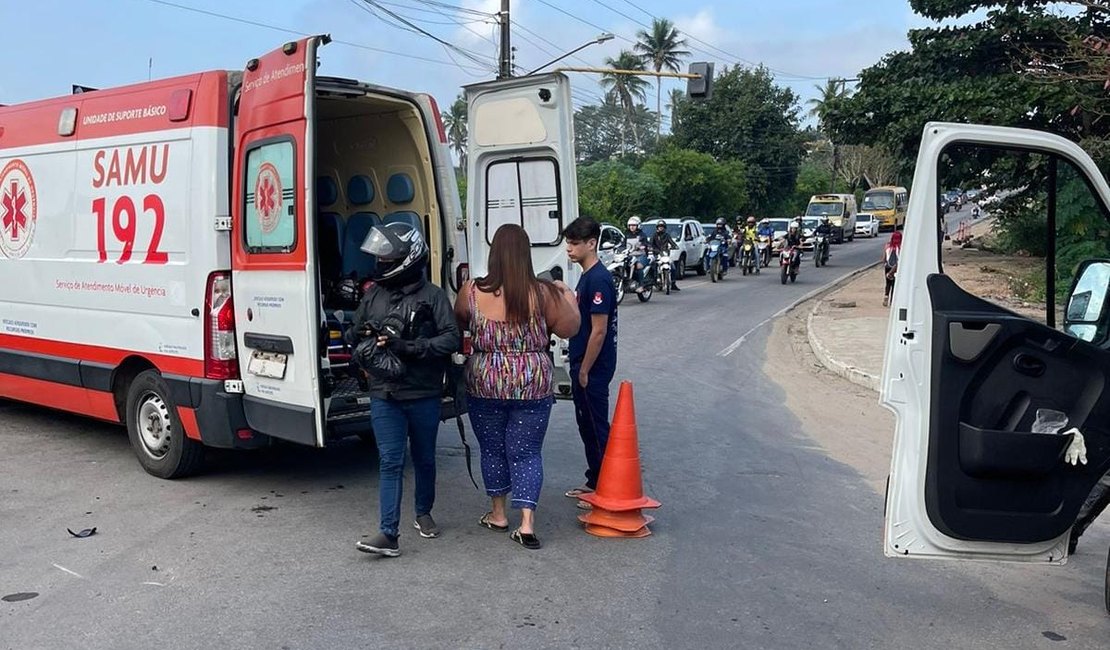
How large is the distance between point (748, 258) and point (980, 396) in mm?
26248

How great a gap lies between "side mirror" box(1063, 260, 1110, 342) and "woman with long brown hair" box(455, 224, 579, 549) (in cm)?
243

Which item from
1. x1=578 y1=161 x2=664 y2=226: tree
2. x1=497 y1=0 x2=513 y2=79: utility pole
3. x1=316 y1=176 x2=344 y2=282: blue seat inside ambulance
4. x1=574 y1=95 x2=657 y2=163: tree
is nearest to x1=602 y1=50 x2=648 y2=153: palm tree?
x1=574 y1=95 x2=657 y2=163: tree

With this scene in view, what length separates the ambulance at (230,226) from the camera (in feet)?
18.3

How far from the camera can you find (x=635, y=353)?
524 inches

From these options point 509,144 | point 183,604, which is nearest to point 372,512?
point 183,604

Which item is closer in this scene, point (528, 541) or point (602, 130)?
point (528, 541)

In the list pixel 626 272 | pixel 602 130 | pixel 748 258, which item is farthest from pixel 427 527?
pixel 602 130

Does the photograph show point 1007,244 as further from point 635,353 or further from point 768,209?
point 768,209

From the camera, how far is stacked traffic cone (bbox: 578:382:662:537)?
5562 millimetres

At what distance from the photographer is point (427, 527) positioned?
5473mm

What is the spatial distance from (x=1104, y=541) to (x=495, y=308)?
375cm

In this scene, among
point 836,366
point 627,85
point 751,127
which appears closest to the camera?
point 836,366

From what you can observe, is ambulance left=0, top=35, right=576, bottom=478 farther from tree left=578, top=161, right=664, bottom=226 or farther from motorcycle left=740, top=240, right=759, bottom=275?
tree left=578, top=161, right=664, bottom=226

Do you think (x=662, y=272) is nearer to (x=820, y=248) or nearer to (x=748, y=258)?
(x=748, y=258)
